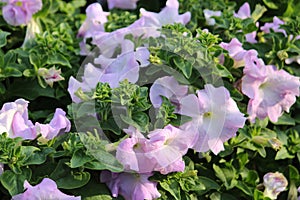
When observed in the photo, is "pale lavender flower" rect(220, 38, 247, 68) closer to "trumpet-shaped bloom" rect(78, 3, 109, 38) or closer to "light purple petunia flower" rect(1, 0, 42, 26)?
"trumpet-shaped bloom" rect(78, 3, 109, 38)

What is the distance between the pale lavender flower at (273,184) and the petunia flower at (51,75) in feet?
2.42

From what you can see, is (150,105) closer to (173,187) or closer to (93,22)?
(173,187)

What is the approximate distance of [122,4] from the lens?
2498mm

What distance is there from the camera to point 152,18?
2.14 m

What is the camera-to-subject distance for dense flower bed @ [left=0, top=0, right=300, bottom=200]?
63.7 inches

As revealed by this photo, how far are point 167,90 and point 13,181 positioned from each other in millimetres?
511

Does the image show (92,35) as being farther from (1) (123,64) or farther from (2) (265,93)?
(2) (265,93)

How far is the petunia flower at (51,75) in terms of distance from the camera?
1977mm

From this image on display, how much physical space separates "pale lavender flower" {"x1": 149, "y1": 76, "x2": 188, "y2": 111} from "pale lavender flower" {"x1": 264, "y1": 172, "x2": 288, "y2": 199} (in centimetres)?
40

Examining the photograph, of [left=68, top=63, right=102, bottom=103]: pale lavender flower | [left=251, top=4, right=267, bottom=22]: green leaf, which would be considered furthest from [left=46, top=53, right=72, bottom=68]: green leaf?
[left=251, top=4, right=267, bottom=22]: green leaf

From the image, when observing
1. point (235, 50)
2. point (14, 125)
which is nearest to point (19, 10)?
point (14, 125)

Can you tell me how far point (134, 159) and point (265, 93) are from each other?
1.90 feet

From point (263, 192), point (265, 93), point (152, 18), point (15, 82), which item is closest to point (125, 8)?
point (152, 18)

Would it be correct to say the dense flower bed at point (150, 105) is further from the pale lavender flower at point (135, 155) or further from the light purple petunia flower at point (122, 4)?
the light purple petunia flower at point (122, 4)
